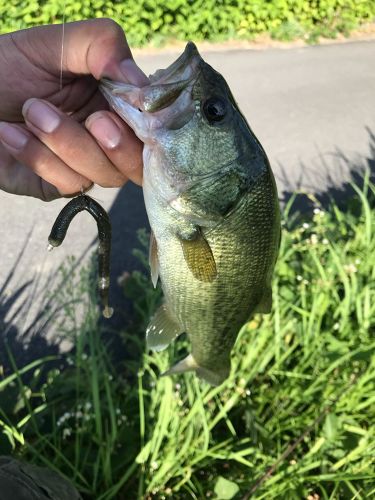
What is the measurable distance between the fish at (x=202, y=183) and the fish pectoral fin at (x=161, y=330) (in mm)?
217

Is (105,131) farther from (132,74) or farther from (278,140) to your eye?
(278,140)

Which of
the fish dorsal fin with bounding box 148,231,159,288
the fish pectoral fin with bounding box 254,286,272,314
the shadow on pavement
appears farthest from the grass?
the fish dorsal fin with bounding box 148,231,159,288

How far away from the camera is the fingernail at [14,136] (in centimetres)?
143

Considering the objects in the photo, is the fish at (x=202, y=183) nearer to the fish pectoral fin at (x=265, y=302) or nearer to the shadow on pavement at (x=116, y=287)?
the fish pectoral fin at (x=265, y=302)

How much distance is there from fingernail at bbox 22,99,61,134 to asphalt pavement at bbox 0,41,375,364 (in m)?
1.21

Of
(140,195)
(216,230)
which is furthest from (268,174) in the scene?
(140,195)

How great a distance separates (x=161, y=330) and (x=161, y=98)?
81 cm

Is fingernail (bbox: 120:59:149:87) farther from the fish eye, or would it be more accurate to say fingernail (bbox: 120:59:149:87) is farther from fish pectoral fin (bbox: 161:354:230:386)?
fish pectoral fin (bbox: 161:354:230:386)

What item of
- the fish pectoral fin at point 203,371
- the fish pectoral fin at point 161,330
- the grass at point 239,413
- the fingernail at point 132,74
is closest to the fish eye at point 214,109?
the fingernail at point 132,74

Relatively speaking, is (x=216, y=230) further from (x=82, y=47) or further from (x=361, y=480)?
(x=361, y=480)

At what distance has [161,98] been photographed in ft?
4.21

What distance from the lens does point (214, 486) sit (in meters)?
2.26

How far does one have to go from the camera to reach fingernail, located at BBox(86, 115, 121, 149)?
1.41 meters

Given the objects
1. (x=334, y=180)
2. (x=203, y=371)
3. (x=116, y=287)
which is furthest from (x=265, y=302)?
(x=334, y=180)
